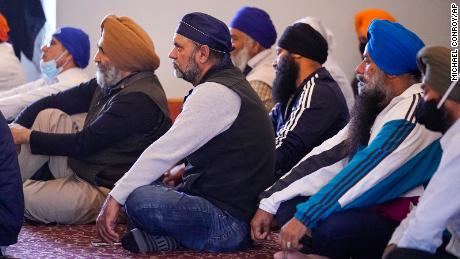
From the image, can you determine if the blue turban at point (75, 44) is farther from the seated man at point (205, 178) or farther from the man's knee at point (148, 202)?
the man's knee at point (148, 202)

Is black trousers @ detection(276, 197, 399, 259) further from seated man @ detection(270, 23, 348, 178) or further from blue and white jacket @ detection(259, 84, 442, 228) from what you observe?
seated man @ detection(270, 23, 348, 178)

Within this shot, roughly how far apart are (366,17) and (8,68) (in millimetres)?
2819

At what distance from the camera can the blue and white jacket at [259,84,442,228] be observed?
3.55 m

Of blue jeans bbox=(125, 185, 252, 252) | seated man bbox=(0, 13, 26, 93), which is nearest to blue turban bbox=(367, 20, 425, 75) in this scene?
blue jeans bbox=(125, 185, 252, 252)

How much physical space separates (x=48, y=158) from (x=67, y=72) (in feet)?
4.08

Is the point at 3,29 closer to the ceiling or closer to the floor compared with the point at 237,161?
closer to the ceiling

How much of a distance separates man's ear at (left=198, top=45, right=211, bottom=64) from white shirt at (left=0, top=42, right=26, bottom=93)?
283cm

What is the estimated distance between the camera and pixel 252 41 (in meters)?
6.33

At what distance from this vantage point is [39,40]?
7.58 metres

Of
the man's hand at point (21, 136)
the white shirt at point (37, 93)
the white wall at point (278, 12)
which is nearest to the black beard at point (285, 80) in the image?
the man's hand at point (21, 136)

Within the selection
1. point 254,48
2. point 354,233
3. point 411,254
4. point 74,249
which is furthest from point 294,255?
point 254,48

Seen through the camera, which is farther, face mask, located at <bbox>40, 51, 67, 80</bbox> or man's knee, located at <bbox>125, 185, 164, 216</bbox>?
face mask, located at <bbox>40, 51, 67, 80</bbox>

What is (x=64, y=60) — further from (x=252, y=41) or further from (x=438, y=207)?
(x=438, y=207)

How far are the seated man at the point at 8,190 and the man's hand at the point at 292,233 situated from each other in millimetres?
1140
